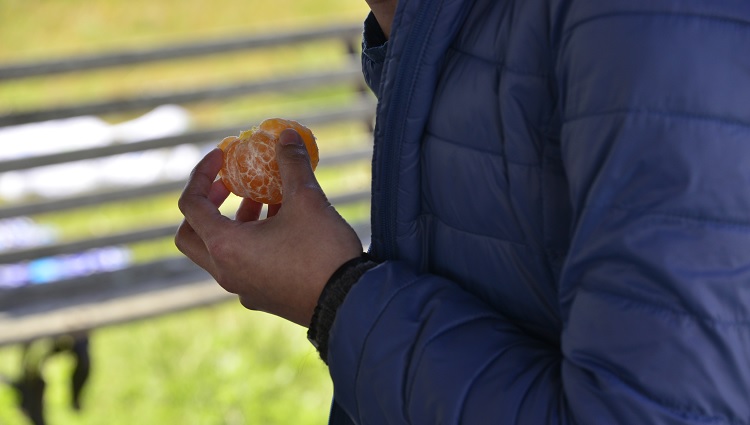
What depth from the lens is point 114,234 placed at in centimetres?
321

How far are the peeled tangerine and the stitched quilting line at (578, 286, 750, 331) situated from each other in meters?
0.45

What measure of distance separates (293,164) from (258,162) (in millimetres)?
95

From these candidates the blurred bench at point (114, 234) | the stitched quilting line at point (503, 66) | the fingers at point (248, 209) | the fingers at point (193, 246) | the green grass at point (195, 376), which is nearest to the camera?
the stitched quilting line at point (503, 66)

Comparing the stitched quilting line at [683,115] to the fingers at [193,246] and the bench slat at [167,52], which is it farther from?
the bench slat at [167,52]

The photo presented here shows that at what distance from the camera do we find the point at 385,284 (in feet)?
2.78

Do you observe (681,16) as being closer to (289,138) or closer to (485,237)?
(485,237)

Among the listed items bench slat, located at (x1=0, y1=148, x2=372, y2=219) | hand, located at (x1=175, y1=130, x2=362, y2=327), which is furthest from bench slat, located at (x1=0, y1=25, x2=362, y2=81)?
hand, located at (x1=175, y1=130, x2=362, y2=327)

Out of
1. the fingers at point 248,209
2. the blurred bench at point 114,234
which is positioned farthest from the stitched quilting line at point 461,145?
the blurred bench at point 114,234

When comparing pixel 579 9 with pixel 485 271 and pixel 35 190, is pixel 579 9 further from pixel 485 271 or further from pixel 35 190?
pixel 35 190

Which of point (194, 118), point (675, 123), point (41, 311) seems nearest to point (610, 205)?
point (675, 123)

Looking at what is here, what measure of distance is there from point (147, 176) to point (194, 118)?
1065 millimetres

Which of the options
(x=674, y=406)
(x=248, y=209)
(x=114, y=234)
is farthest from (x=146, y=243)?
(x=674, y=406)

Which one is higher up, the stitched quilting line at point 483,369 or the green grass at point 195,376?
the stitched quilting line at point 483,369

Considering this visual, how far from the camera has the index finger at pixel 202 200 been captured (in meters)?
0.96
